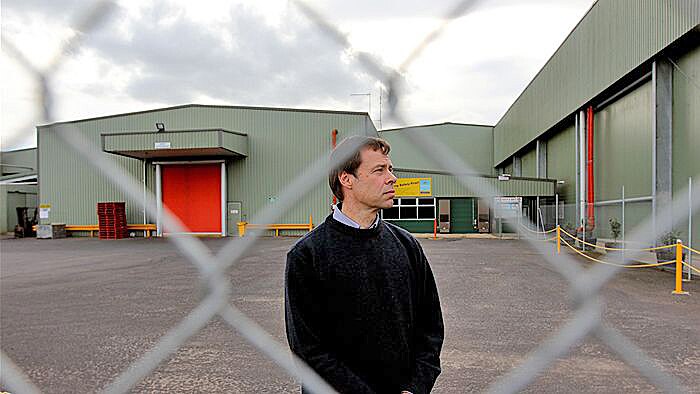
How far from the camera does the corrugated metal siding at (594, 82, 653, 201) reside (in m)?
12.1

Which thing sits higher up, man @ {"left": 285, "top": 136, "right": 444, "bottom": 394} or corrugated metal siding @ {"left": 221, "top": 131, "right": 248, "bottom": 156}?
corrugated metal siding @ {"left": 221, "top": 131, "right": 248, "bottom": 156}

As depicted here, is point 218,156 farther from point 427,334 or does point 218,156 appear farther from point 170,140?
point 427,334

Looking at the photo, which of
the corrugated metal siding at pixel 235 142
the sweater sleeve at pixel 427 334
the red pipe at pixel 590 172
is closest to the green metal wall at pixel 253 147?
the corrugated metal siding at pixel 235 142

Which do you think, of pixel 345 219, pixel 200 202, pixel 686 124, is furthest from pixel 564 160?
pixel 345 219

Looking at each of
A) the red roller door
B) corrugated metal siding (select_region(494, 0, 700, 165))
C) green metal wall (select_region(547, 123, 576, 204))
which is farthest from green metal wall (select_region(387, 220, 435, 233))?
the red roller door

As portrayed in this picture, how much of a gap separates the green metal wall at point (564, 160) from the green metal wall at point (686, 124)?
410cm

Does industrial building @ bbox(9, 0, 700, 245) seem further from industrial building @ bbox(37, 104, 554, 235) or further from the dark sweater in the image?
the dark sweater

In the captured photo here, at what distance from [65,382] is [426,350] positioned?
3.05 meters

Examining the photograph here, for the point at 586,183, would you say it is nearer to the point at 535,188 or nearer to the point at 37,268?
the point at 535,188

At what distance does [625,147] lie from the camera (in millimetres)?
13047

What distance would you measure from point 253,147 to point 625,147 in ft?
32.3

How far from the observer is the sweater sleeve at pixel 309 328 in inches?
61.1

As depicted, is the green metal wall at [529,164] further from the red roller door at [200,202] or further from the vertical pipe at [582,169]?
the red roller door at [200,202]

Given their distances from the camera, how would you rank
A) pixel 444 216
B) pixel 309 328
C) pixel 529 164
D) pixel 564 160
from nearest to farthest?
pixel 309 328 → pixel 564 160 → pixel 529 164 → pixel 444 216
